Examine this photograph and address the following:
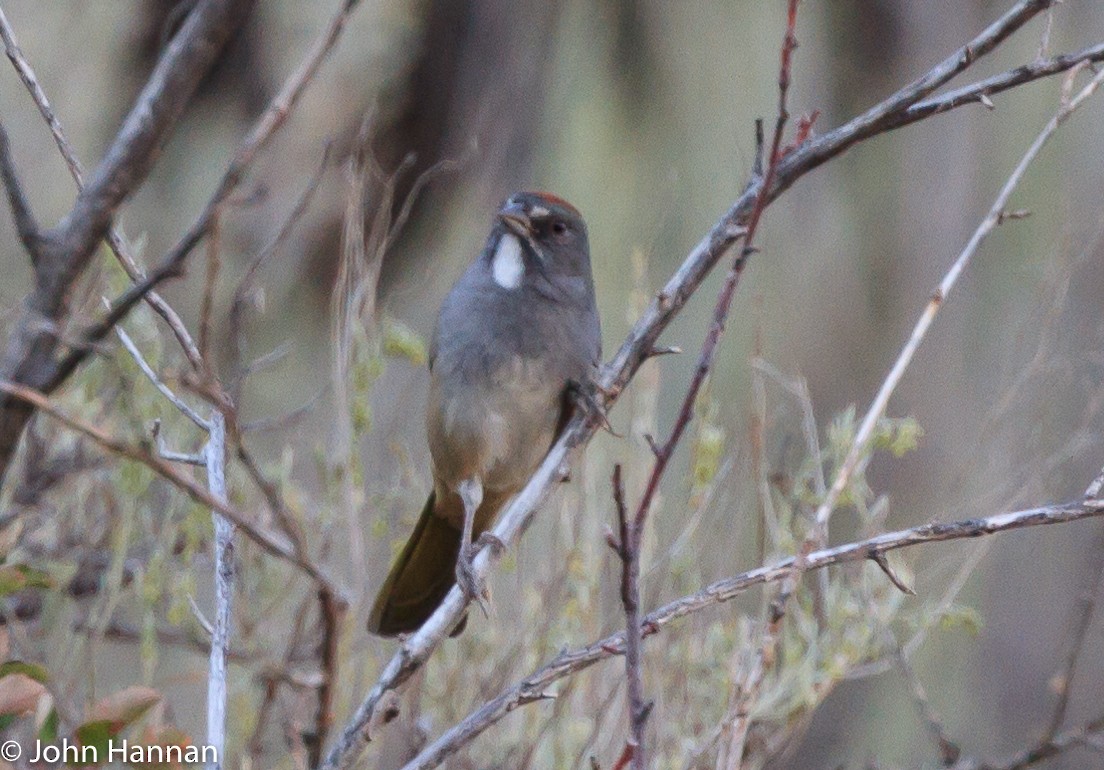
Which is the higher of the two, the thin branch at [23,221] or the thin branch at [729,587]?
the thin branch at [23,221]

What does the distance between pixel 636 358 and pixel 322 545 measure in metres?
1.06

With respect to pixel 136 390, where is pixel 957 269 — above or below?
below

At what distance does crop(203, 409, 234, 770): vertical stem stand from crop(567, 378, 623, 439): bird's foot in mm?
925

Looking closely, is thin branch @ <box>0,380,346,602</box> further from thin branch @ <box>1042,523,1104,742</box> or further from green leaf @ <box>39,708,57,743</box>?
thin branch @ <box>1042,523,1104,742</box>

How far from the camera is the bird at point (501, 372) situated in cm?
347

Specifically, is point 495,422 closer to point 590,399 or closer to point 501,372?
point 501,372

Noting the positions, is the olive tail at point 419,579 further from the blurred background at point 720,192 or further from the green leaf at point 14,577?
the blurred background at point 720,192

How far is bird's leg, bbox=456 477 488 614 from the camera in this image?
252 cm

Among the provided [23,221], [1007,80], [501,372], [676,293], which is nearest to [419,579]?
[501,372]

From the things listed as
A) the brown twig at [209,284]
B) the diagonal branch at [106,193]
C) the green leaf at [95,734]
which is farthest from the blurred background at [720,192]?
the diagonal branch at [106,193]

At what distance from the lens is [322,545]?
334cm

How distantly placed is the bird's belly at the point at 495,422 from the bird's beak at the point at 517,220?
33cm

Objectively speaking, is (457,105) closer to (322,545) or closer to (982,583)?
(982,583)

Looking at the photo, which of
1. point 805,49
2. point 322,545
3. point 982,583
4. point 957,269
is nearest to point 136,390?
point 322,545
